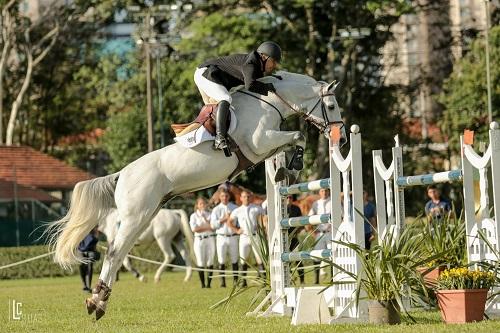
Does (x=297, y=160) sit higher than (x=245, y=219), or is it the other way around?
(x=297, y=160)

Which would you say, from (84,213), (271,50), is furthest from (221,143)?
(84,213)

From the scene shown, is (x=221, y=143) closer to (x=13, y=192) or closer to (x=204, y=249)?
(x=204, y=249)

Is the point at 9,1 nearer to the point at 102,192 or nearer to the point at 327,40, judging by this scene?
the point at 327,40

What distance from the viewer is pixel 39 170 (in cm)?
4750

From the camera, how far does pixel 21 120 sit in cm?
6216

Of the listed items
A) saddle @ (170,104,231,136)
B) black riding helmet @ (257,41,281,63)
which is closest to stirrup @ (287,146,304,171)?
saddle @ (170,104,231,136)

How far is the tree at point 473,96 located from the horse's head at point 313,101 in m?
33.6

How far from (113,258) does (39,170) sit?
1339 inches

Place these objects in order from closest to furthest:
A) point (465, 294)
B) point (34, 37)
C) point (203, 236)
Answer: point (465, 294), point (203, 236), point (34, 37)

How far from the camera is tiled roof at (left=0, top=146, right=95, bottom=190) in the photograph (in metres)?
46.1

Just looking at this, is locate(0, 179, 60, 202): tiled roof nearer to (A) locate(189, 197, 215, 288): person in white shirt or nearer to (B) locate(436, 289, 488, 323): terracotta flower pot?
(A) locate(189, 197, 215, 288): person in white shirt

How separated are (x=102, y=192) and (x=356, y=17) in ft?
107

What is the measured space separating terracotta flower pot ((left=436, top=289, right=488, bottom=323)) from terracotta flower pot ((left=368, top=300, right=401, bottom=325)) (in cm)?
55

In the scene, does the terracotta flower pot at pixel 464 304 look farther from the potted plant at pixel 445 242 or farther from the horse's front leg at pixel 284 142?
the horse's front leg at pixel 284 142
